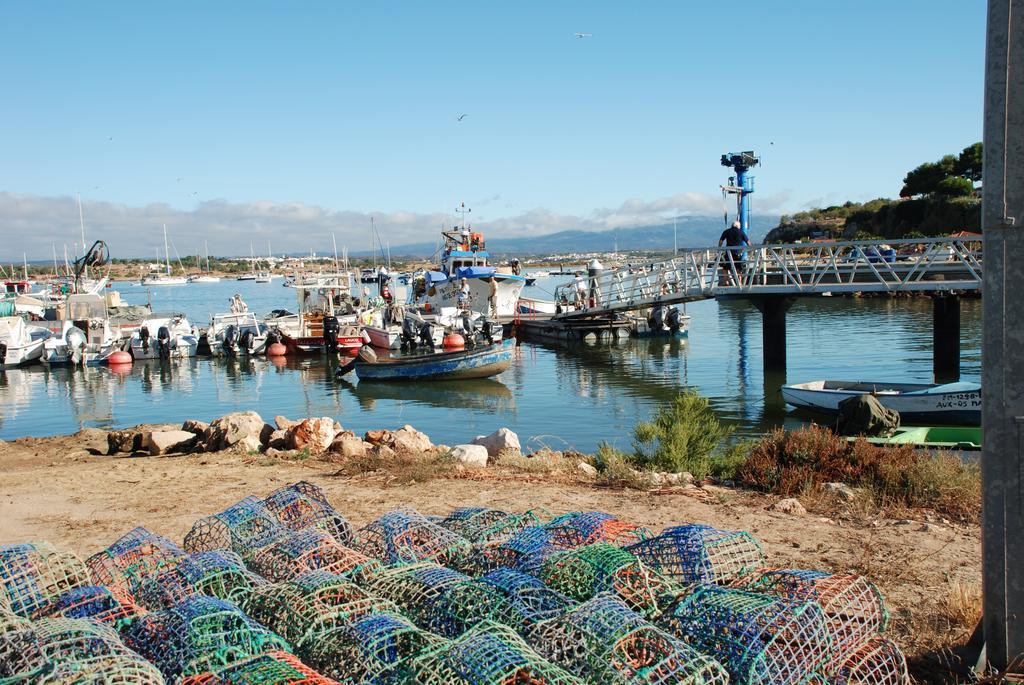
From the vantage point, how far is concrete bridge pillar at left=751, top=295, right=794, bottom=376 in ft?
91.8

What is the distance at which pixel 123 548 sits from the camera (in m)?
6.61

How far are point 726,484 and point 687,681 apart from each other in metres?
7.26

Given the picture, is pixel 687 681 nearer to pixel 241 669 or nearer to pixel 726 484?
pixel 241 669

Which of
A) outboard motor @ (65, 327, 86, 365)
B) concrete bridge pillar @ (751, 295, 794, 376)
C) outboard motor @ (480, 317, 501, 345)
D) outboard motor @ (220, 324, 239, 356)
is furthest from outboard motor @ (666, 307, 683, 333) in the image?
outboard motor @ (65, 327, 86, 365)

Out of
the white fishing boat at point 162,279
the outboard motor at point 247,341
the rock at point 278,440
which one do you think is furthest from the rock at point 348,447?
the white fishing boat at point 162,279

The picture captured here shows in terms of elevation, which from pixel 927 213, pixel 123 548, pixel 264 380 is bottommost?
pixel 264 380

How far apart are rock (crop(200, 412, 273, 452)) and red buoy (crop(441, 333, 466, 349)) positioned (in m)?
20.7

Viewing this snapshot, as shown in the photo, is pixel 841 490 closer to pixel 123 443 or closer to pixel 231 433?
pixel 231 433

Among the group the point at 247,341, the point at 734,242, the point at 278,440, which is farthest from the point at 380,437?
the point at 247,341

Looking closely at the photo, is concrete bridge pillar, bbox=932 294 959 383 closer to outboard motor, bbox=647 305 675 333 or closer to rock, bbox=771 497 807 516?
outboard motor, bbox=647 305 675 333

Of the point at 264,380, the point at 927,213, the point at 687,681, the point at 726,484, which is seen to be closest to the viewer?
the point at 687,681

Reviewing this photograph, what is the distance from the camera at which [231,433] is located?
50.0 feet

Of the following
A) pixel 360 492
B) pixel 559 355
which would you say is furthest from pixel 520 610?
pixel 559 355

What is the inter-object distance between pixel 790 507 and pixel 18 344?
4262 cm
